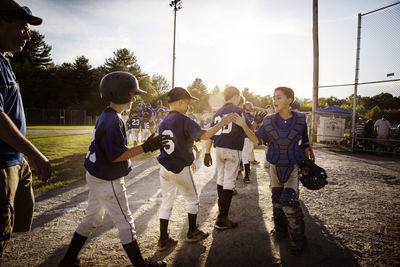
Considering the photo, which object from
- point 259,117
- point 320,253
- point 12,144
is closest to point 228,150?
point 259,117

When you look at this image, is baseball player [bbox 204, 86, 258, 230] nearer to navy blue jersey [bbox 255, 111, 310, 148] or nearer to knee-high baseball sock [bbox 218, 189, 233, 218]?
knee-high baseball sock [bbox 218, 189, 233, 218]

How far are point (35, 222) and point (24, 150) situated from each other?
8.77ft

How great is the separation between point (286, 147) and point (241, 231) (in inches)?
58.7

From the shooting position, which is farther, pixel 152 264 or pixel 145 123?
pixel 145 123

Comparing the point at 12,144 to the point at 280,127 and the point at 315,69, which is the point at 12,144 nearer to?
the point at 280,127

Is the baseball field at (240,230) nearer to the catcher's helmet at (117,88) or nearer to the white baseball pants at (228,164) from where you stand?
the white baseball pants at (228,164)

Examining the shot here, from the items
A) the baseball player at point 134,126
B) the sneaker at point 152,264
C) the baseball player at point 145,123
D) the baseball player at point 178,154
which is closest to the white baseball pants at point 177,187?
the baseball player at point 178,154

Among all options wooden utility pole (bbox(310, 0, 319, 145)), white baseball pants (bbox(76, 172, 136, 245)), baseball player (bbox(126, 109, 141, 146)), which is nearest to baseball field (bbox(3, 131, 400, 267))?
white baseball pants (bbox(76, 172, 136, 245))

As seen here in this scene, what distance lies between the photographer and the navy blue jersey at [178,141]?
2.76 metres

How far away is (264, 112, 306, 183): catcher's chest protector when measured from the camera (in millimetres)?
2861

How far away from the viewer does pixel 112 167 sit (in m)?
2.16

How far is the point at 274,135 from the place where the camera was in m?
3.01

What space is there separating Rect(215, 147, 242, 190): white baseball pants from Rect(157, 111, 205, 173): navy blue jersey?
0.94 m

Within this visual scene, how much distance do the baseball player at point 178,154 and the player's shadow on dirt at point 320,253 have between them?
120 cm
